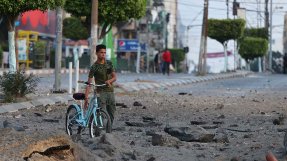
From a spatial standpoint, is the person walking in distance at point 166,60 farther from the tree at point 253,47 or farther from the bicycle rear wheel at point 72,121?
the bicycle rear wheel at point 72,121

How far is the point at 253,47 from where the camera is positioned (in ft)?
266

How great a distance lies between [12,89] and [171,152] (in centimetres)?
1039

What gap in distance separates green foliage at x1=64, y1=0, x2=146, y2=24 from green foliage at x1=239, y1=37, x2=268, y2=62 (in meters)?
51.5

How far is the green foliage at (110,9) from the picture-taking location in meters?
29.8

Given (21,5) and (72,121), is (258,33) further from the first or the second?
(72,121)

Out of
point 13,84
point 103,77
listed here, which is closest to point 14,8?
point 13,84

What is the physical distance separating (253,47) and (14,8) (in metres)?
62.2

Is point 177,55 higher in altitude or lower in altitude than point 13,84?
lower

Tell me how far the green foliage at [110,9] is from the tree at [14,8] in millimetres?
7882

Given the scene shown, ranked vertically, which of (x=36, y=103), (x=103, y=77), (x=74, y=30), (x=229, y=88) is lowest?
(x=229, y=88)

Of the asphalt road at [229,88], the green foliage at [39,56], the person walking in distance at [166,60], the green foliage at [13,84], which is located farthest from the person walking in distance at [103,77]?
the green foliage at [39,56]

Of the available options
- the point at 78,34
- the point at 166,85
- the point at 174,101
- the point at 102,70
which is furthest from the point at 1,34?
the point at 102,70

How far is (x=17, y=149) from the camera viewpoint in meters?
9.58

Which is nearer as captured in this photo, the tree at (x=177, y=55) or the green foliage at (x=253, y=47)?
the green foliage at (x=253, y=47)
